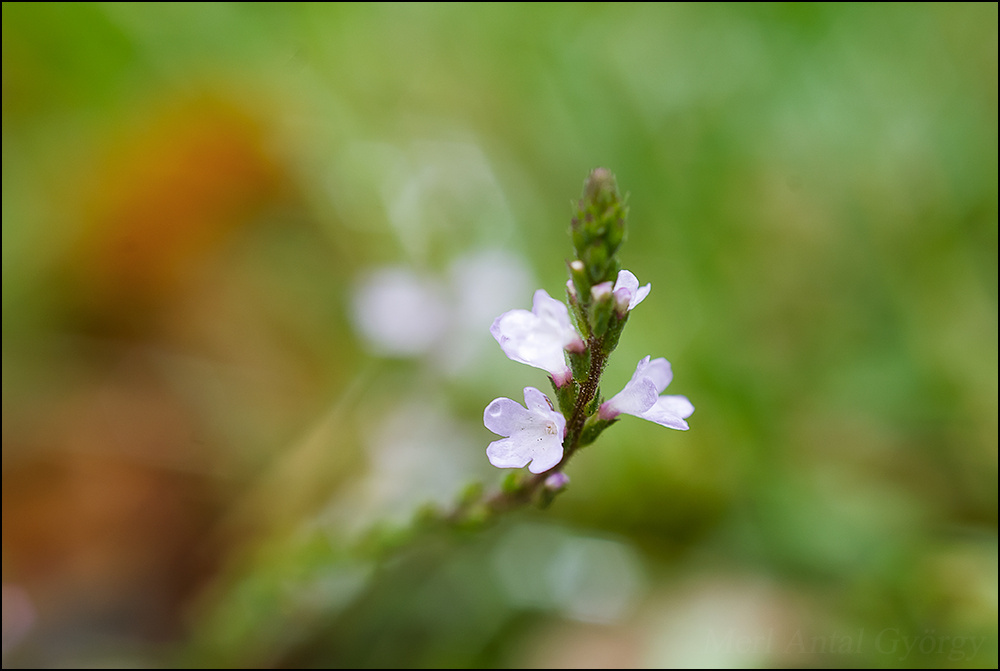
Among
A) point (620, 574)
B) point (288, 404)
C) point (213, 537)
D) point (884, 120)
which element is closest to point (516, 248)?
point (288, 404)

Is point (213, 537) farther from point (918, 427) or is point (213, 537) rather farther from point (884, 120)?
point (884, 120)

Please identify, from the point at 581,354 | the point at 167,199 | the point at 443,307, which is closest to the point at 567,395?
the point at 581,354

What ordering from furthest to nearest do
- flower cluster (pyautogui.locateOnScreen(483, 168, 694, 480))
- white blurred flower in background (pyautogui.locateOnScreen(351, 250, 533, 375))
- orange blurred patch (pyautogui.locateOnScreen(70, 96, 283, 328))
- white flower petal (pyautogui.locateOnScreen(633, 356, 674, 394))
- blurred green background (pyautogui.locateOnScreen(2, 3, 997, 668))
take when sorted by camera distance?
orange blurred patch (pyautogui.locateOnScreen(70, 96, 283, 328)) < white blurred flower in background (pyautogui.locateOnScreen(351, 250, 533, 375)) < blurred green background (pyautogui.locateOnScreen(2, 3, 997, 668)) < white flower petal (pyautogui.locateOnScreen(633, 356, 674, 394)) < flower cluster (pyautogui.locateOnScreen(483, 168, 694, 480))

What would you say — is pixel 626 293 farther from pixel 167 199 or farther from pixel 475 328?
pixel 167 199

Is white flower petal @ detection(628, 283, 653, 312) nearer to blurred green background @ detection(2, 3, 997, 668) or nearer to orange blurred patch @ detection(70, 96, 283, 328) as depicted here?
blurred green background @ detection(2, 3, 997, 668)

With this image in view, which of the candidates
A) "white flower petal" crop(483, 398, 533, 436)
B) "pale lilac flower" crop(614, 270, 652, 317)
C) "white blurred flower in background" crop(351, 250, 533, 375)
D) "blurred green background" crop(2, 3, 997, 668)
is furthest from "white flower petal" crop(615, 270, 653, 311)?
"white blurred flower in background" crop(351, 250, 533, 375)

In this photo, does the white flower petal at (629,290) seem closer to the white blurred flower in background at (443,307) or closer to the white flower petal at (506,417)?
the white flower petal at (506,417)
